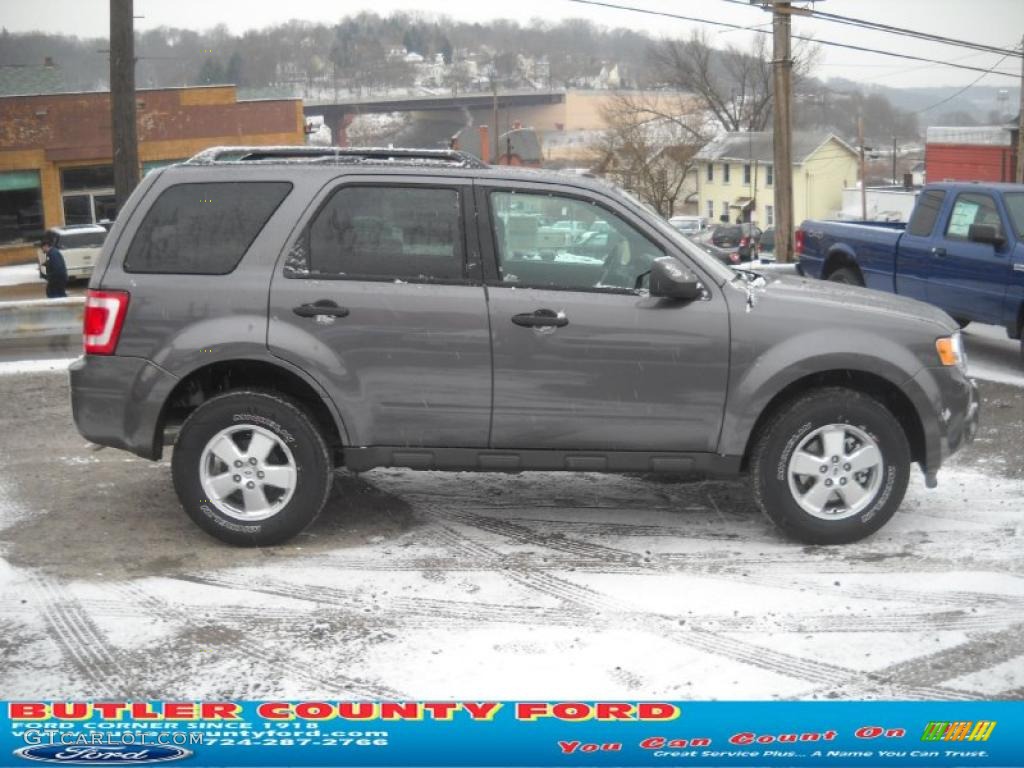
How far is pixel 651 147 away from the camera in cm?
7131

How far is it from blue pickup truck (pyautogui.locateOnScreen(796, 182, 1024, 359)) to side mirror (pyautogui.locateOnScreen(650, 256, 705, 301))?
621 cm

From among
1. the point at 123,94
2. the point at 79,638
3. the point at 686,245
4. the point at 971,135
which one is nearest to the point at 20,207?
the point at 123,94

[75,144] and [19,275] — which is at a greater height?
[75,144]

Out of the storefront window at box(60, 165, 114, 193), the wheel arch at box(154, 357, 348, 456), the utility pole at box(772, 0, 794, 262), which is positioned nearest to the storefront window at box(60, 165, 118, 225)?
the storefront window at box(60, 165, 114, 193)

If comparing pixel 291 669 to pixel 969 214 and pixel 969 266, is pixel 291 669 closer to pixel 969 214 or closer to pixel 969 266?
pixel 969 266

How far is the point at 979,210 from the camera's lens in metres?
11.4

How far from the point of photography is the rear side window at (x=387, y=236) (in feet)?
19.3

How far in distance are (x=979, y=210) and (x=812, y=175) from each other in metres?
74.4

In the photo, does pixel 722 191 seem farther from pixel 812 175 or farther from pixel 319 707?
pixel 319 707

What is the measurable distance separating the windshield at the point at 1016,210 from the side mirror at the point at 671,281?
255 inches

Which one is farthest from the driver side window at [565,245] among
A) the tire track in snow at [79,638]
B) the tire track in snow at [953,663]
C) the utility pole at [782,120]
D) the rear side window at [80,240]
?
the rear side window at [80,240]

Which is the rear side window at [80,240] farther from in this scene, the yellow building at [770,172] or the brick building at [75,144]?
the yellow building at [770,172]

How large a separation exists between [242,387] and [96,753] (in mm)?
3648

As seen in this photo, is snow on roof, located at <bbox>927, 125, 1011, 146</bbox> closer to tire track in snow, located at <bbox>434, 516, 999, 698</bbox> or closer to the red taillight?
tire track in snow, located at <bbox>434, 516, 999, 698</bbox>
